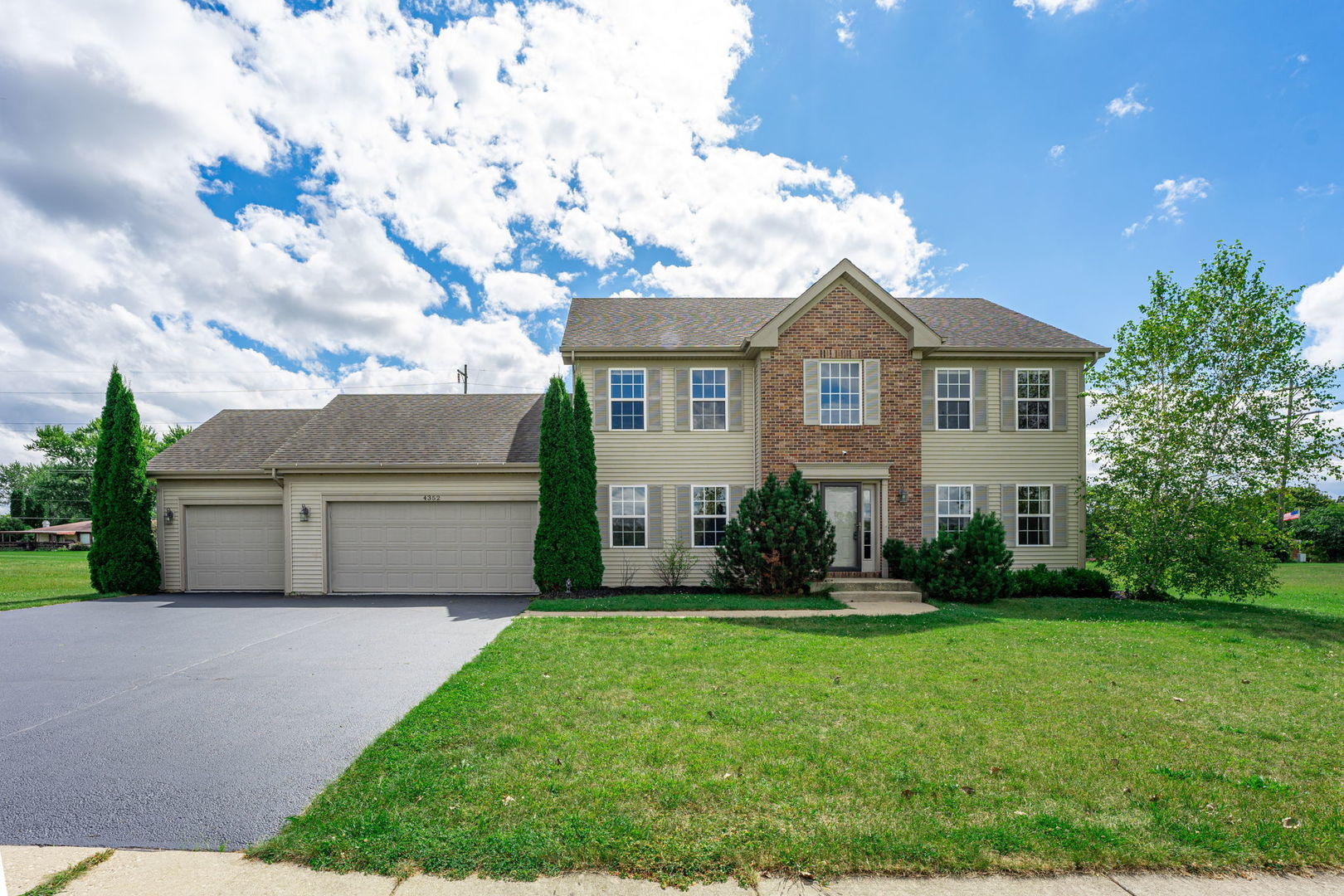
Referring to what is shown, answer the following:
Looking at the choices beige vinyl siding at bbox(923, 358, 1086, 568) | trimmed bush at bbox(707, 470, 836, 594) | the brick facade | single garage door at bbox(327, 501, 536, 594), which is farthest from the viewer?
beige vinyl siding at bbox(923, 358, 1086, 568)

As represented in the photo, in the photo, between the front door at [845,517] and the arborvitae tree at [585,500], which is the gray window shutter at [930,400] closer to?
the front door at [845,517]

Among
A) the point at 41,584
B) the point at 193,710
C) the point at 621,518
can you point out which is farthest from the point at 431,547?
the point at 41,584

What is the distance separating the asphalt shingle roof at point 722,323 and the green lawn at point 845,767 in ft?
27.6

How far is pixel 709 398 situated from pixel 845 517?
4054 mm

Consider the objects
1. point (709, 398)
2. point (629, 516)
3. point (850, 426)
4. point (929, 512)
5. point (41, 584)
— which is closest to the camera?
point (850, 426)

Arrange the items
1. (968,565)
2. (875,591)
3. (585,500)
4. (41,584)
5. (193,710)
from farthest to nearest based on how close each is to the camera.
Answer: (41,584)
(585,500)
(875,591)
(968,565)
(193,710)

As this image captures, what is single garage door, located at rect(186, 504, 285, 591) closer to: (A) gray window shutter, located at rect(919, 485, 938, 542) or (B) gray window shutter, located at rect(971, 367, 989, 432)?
(A) gray window shutter, located at rect(919, 485, 938, 542)

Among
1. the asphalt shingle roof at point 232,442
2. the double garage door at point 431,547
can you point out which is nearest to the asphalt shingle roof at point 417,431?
the asphalt shingle roof at point 232,442

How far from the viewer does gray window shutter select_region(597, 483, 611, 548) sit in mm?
14125

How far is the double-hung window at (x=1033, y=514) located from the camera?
14.5 metres

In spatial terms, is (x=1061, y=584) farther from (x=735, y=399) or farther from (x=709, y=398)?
(x=709, y=398)

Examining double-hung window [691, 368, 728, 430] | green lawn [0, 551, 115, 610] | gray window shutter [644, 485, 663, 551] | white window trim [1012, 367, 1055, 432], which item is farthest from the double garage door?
white window trim [1012, 367, 1055, 432]

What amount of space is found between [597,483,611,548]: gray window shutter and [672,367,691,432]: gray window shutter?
85.5 inches

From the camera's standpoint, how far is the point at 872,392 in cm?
1371
